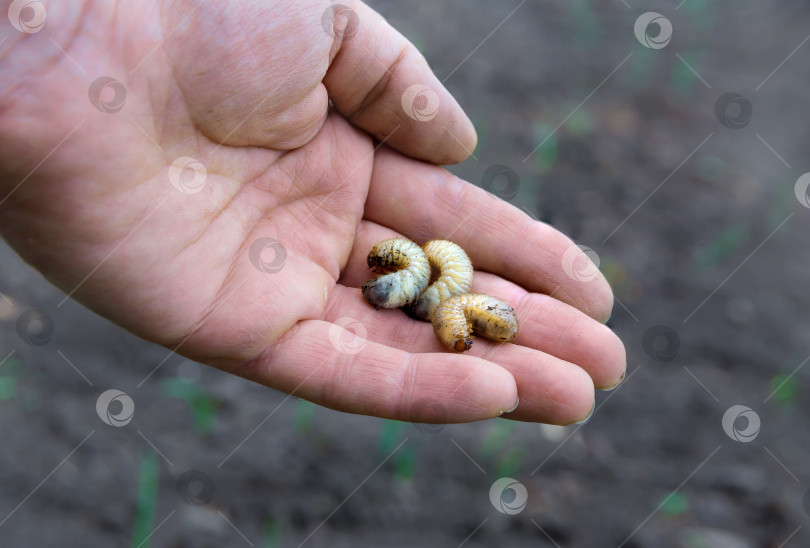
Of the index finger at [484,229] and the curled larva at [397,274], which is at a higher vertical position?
the index finger at [484,229]

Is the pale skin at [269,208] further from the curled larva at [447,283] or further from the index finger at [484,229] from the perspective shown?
the curled larva at [447,283]

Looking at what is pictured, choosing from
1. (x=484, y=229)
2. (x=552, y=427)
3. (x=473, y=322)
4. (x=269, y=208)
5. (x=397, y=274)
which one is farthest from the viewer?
(x=552, y=427)

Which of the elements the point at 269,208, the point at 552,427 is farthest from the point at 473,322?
the point at 552,427

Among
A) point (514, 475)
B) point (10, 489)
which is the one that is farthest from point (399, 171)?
point (10, 489)

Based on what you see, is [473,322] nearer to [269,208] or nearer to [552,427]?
[269,208]

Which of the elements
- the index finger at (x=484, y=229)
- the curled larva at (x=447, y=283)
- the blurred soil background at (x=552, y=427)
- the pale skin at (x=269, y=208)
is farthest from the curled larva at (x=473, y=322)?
the blurred soil background at (x=552, y=427)

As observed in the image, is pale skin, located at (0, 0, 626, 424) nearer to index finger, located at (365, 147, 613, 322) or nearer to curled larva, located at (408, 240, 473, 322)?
index finger, located at (365, 147, 613, 322)
